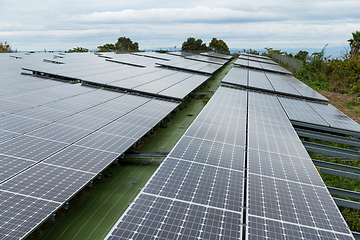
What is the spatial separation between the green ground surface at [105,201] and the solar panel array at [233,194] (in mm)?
2380

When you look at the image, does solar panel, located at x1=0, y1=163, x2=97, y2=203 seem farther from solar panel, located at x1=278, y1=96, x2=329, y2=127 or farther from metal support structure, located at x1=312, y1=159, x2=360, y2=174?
solar panel, located at x1=278, y1=96, x2=329, y2=127

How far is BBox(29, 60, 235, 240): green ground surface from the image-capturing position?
8.55 m

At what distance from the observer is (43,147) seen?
10.4 meters

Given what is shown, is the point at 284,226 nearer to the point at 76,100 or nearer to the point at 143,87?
Result: the point at 76,100

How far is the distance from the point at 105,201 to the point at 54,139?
12.9 ft

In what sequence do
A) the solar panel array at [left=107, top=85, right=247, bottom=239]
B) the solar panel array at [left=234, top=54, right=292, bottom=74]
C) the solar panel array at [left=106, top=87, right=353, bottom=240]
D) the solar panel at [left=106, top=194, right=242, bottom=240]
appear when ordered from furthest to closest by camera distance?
the solar panel array at [left=234, top=54, right=292, bottom=74], the solar panel array at [left=106, top=87, right=353, bottom=240], the solar panel array at [left=107, top=85, right=247, bottom=239], the solar panel at [left=106, top=194, right=242, bottom=240]

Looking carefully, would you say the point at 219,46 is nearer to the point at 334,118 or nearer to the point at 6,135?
the point at 334,118

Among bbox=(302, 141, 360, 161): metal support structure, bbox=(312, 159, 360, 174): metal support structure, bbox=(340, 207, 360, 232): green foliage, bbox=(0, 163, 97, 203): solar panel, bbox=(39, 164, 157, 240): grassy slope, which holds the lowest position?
bbox=(340, 207, 360, 232): green foliage

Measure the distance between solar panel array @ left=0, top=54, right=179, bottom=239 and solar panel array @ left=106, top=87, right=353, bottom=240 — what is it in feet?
8.72

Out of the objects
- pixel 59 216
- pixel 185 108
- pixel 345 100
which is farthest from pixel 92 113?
pixel 345 100

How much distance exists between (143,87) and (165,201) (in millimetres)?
16276

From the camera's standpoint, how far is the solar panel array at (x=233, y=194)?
6.83 m

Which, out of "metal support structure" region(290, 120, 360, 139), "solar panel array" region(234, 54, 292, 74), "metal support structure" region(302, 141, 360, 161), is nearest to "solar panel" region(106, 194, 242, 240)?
"metal support structure" region(302, 141, 360, 161)

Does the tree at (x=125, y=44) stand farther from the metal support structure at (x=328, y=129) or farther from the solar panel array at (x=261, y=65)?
the metal support structure at (x=328, y=129)
